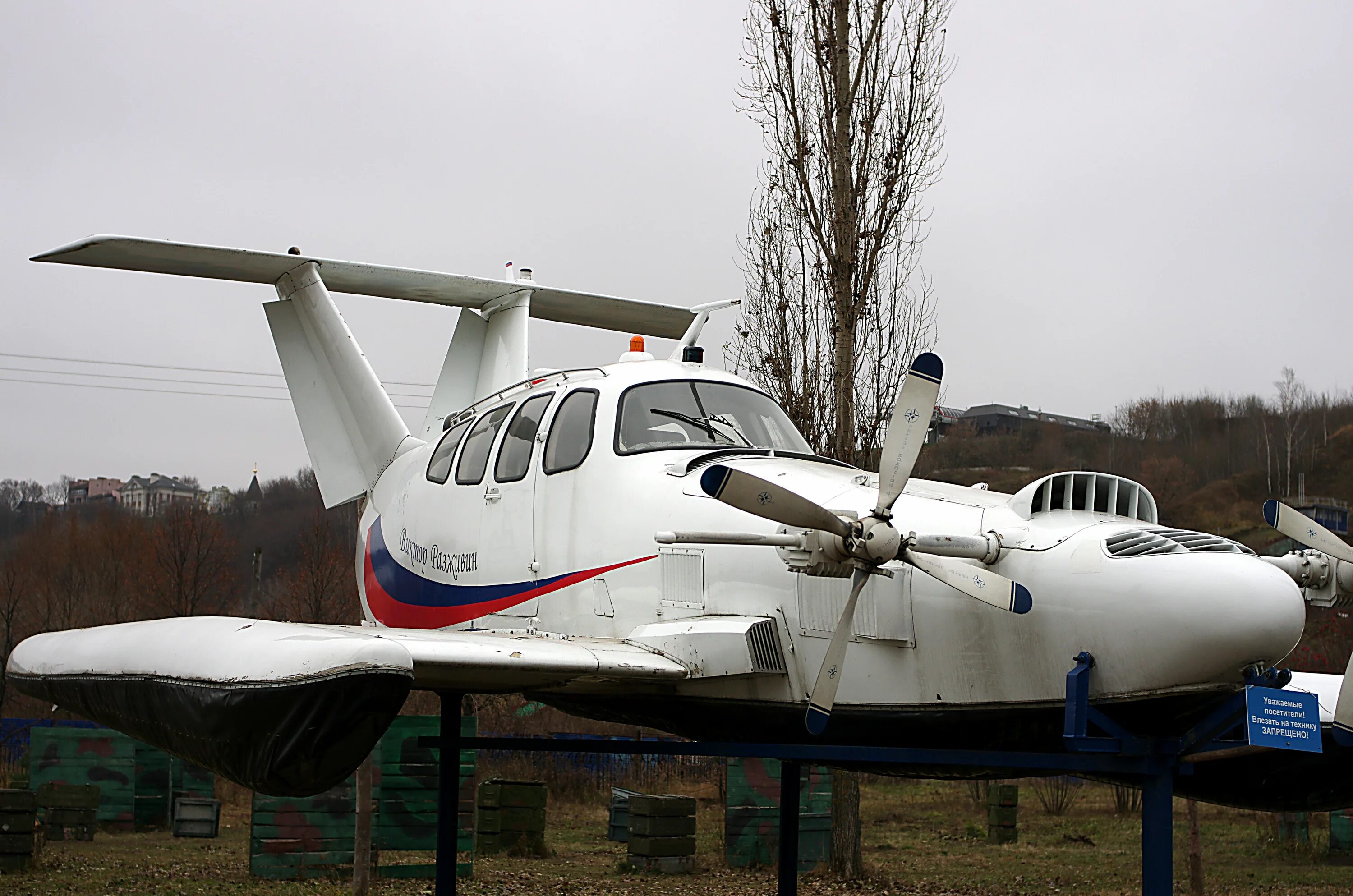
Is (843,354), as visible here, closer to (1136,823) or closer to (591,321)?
(591,321)

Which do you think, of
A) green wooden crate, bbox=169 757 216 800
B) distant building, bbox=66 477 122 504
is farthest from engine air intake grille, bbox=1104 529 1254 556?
distant building, bbox=66 477 122 504

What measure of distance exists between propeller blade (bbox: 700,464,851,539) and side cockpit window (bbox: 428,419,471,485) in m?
4.73

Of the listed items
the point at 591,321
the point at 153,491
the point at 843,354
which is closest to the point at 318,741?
the point at 591,321

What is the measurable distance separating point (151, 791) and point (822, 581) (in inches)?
730

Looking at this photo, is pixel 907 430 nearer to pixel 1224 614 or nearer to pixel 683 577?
pixel 1224 614

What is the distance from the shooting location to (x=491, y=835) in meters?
19.3

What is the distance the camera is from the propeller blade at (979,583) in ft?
18.3

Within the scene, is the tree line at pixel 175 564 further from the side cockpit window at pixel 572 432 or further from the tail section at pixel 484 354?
the side cockpit window at pixel 572 432

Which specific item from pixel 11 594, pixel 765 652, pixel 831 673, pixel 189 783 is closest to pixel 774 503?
pixel 831 673

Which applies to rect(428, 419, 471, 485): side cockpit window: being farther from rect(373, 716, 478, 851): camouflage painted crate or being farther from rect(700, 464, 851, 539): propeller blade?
rect(373, 716, 478, 851): camouflage painted crate

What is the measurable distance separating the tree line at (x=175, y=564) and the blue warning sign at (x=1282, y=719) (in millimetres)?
25238

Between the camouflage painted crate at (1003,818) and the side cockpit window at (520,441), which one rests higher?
the side cockpit window at (520,441)

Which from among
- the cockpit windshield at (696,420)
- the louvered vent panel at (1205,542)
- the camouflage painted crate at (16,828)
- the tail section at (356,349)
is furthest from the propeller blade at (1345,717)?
the camouflage painted crate at (16,828)

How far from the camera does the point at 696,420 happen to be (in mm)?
8727
